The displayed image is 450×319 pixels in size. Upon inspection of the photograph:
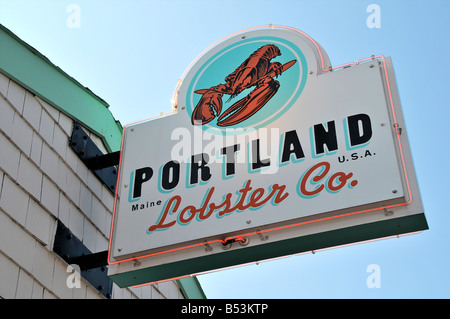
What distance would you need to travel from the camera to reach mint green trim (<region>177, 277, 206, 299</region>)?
26.5 feet

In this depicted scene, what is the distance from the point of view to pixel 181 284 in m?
8.02

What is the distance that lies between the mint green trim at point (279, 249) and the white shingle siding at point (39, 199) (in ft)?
2.10

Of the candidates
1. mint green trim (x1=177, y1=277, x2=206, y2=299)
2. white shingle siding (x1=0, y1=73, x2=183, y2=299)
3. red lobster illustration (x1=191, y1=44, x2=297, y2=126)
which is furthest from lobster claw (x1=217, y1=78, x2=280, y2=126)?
mint green trim (x1=177, y1=277, x2=206, y2=299)

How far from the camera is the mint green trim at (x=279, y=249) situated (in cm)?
458

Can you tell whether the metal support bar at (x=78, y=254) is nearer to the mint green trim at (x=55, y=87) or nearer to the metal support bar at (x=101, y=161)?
the metal support bar at (x=101, y=161)

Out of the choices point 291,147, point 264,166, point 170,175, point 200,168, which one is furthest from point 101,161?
point 291,147

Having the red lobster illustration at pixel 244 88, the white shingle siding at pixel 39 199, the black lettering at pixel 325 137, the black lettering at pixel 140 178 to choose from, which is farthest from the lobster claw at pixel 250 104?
the white shingle siding at pixel 39 199

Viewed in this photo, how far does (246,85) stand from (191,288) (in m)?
3.48

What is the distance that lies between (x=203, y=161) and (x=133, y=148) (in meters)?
0.75

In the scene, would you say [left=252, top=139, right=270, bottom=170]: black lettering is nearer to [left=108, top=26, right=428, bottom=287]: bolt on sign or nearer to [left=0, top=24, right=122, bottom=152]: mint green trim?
[left=108, top=26, right=428, bottom=287]: bolt on sign

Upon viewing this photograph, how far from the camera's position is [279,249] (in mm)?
4812
